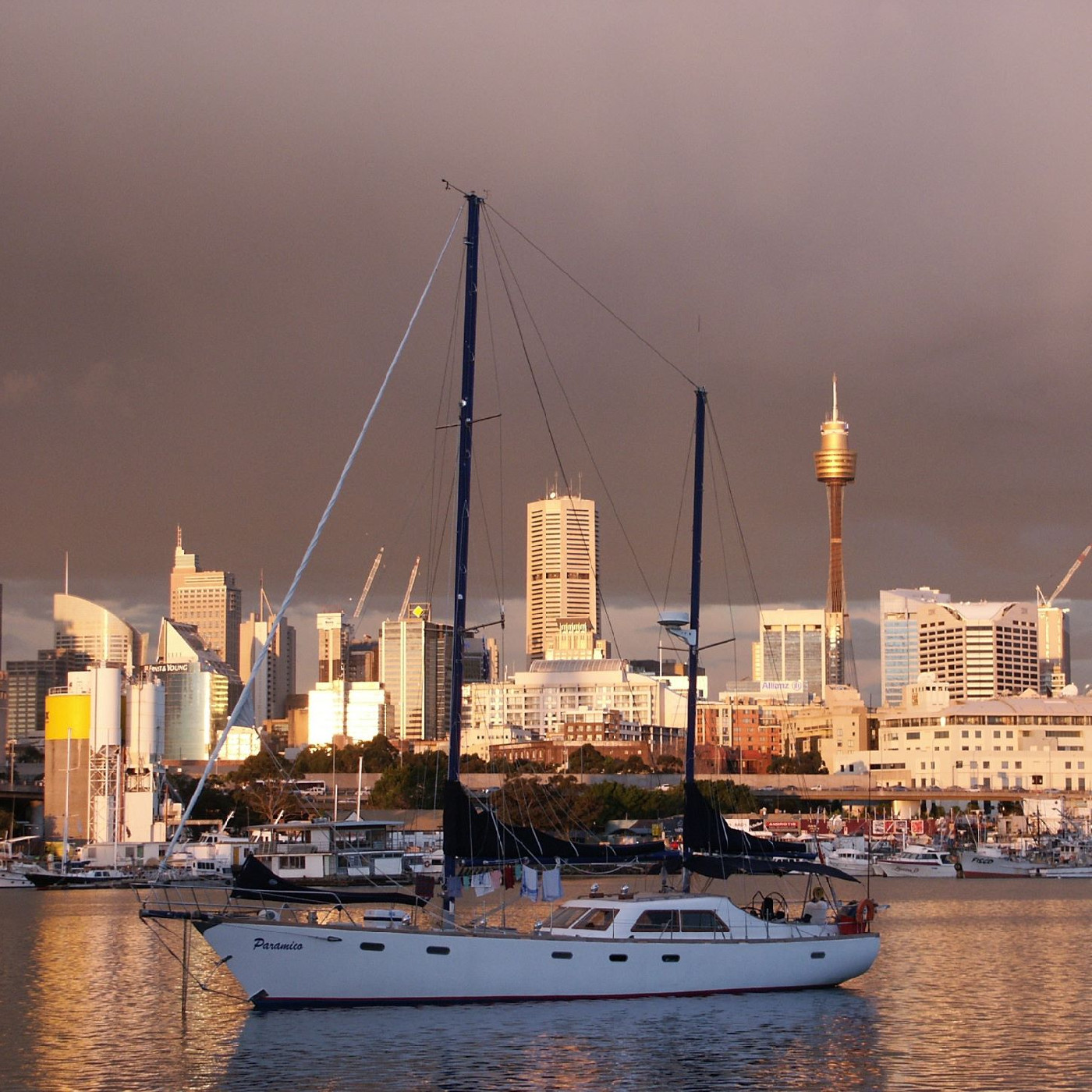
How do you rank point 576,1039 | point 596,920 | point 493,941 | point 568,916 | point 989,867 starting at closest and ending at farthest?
point 576,1039 → point 493,941 → point 596,920 → point 568,916 → point 989,867

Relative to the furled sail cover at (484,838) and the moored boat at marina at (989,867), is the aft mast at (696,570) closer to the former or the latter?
the furled sail cover at (484,838)

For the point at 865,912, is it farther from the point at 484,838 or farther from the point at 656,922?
the point at 484,838

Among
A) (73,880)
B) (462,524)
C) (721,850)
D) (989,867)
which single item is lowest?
(989,867)

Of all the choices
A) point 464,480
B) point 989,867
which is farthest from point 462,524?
point 989,867

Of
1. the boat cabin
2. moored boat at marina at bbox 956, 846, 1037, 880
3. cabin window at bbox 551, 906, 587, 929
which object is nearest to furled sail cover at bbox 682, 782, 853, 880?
cabin window at bbox 551, 906, 587, 929

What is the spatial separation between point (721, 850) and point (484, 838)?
963cm

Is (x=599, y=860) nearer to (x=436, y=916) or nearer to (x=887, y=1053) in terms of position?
(x=436, y=916)

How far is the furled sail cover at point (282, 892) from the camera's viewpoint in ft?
166

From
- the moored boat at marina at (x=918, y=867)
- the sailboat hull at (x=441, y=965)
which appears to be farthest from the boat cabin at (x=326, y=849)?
the sailboat hull at (x=441, y=965)

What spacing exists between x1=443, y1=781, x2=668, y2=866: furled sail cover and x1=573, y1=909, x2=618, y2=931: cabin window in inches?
84.3

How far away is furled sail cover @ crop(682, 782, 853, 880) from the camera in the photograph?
5634cm

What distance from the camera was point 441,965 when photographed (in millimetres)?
49281

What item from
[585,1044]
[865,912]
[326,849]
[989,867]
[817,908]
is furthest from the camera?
[989,867]

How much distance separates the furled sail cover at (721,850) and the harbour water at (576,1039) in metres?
4.37
